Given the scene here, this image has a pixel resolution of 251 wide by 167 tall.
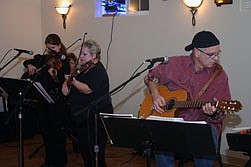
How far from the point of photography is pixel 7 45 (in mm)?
6973

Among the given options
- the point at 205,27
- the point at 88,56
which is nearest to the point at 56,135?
the point at 88,56

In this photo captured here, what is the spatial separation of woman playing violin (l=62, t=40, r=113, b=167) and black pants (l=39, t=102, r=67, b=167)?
2.76 ft

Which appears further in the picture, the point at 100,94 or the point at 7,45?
the point at 7,45

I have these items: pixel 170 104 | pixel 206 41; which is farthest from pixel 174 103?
pixel 206 41

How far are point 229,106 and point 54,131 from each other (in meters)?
2.55

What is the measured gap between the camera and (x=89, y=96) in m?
3.81

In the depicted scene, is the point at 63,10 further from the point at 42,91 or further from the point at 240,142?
the point at 240,142

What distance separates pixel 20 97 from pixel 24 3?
12.1 ft

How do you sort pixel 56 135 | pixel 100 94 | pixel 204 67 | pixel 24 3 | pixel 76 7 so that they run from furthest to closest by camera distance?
pixel 24 3 → pixel 76 7 → pixel 56 135 → pixel 100 94 → pixel 204 67

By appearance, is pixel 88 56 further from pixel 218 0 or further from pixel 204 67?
pixel 218 0

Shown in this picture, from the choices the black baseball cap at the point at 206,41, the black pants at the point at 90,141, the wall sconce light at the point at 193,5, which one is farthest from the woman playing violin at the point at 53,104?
the black baseball cap at the point at 206,41

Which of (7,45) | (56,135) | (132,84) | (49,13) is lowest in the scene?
(56,135)

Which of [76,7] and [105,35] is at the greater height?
[76,7]

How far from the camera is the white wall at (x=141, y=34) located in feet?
15.4
